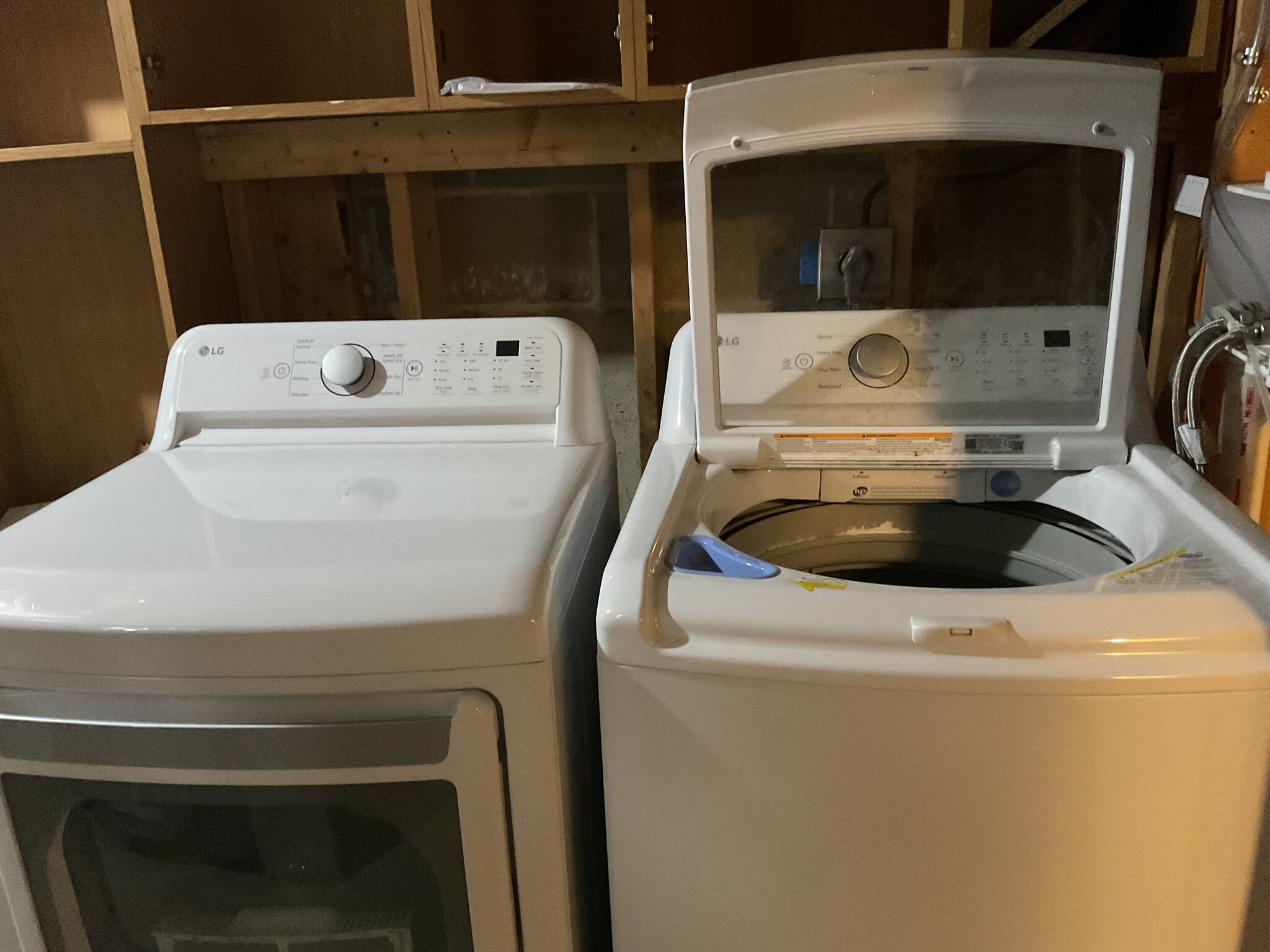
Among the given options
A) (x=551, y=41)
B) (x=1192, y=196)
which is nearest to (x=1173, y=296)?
(x=1192, y=196)

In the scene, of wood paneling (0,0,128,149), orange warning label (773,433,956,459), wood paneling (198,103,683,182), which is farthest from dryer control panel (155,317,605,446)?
wood paneling (0,0,128,149)

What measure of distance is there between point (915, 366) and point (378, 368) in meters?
0.70

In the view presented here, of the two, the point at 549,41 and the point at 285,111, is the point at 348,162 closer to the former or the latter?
the point at 285,111

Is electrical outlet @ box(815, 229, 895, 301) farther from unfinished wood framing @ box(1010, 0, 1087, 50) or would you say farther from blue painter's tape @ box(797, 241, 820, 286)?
unfinished wood framing @ box(1010, 0, 1087, 50)

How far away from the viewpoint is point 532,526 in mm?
968

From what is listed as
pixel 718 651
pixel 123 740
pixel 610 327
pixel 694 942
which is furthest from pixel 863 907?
pixel 610 327

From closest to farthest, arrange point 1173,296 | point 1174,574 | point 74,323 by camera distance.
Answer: point 1174,574
point 1173,296
point 74,323

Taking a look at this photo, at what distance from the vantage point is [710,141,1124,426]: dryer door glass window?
3.74 feet

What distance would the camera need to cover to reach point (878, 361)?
3.85 feet

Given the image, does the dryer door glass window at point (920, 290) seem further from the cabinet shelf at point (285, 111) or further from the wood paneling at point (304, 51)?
the wood paneling at point (304, 51)

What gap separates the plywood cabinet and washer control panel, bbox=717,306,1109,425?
0.41 metres

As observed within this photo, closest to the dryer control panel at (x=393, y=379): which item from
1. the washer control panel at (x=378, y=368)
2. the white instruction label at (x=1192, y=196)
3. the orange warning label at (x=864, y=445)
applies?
the washer control panel at (x=378, y=368)

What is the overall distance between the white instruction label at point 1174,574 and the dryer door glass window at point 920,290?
0.30m

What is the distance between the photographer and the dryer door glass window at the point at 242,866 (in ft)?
2.98
